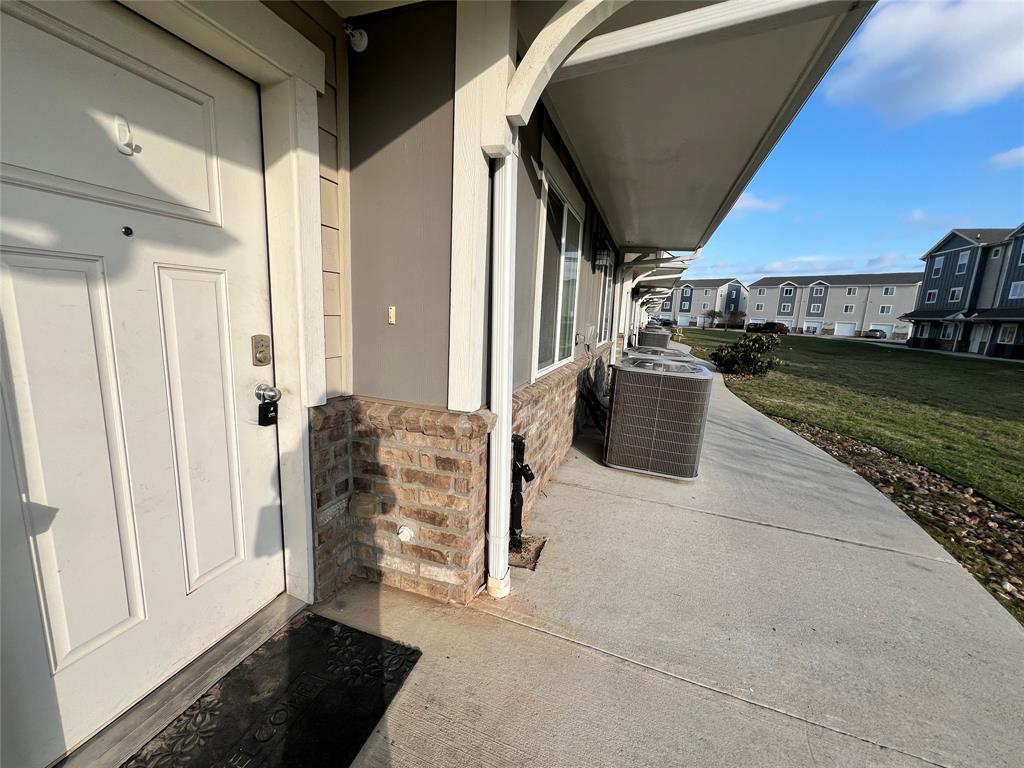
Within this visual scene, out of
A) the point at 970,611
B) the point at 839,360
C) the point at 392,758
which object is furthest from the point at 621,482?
the point at 839,360

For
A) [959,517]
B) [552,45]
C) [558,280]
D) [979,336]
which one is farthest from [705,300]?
[552,45]

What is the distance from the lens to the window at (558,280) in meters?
3.37

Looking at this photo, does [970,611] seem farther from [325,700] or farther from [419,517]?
[325,700]

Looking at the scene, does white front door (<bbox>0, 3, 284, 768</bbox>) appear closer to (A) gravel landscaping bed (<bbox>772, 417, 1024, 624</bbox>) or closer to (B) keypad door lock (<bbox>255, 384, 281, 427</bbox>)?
(B) keypad door lock (<bbox>255, 384, 281, 427</bbox>)

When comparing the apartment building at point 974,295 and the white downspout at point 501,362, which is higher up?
the apartment building at point 974,295

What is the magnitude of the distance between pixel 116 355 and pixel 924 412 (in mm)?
11641

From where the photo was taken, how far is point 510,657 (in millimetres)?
1826

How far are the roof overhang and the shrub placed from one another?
814 centimetres

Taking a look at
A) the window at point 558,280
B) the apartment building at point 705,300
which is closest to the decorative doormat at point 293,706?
the window at point 558,280

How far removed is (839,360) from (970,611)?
64.9ft

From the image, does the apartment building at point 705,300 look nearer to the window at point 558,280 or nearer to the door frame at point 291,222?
the window at point 558,280

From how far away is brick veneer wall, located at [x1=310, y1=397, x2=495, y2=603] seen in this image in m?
1.96

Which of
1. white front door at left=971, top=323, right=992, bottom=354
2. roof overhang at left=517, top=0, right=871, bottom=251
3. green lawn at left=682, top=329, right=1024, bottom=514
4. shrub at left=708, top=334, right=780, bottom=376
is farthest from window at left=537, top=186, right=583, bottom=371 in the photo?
white front door at left=971, top=323, right=992, bottom=354

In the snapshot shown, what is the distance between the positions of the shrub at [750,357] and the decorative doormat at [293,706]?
11.9 meters
